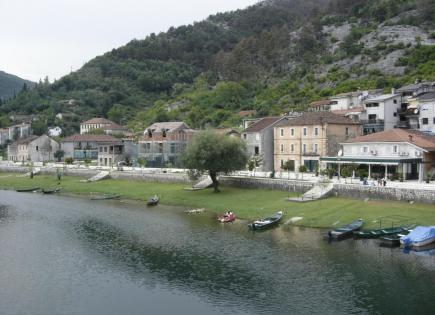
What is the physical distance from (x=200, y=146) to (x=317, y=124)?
21130mm

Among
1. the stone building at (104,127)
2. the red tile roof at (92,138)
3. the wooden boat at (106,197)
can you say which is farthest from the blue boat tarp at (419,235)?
the stone building at (104,127)

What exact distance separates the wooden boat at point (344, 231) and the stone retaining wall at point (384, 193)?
8563 mm

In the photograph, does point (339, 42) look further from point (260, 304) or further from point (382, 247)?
point (260, 304)

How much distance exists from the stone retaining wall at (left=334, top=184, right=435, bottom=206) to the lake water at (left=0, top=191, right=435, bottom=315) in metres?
11.1

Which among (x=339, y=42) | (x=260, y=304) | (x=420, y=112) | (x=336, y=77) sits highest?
(x=339, y=42)

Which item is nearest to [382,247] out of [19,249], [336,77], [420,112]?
[19,249]

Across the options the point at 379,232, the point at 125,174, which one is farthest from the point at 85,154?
the point at 379,232

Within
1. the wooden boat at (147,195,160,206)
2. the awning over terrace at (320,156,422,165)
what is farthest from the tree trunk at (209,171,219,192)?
the awning over terrace at (320,156,422,165)

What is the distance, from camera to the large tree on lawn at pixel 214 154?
7600cm

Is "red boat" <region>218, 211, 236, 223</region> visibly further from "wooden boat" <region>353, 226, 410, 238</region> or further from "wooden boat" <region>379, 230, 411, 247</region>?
"wooden boat" <region>379, 230, 411, 247</region>

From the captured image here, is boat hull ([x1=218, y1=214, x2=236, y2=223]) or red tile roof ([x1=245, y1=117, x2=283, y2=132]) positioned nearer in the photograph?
boat hull ([x1=218, y1=214, x2=236, y2=223])

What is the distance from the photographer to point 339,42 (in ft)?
621

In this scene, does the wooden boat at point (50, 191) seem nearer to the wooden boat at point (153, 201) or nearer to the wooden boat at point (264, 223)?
the wooden boat at point (153, 201)

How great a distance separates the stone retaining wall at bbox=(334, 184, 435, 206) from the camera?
56969 millimetres
